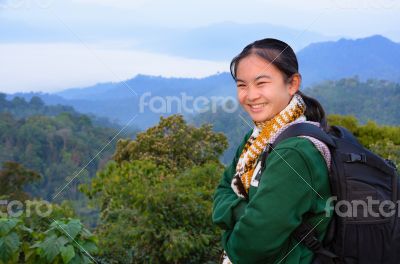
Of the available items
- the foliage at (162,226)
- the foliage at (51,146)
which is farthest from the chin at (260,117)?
the foliage at (51,146)

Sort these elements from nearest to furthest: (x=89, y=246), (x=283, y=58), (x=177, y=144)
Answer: (x=283, y=58) < (x=89, y=246) < (x=177, y=144)

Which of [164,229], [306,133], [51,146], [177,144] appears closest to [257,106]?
[306,133]

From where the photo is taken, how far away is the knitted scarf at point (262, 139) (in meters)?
1.74

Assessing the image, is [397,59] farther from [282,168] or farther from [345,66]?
[282,168]

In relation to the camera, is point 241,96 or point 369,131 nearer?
point 241,96

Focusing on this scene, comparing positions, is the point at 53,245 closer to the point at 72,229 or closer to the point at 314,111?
the point at 72,229

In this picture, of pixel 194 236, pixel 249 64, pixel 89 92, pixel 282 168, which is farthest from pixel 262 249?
pixel 89 92

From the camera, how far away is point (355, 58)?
160 m

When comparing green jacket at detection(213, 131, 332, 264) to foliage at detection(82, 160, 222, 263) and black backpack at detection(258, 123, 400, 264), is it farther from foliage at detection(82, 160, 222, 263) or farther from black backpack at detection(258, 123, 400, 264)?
foliage at detection(82, 160, 222, 263)

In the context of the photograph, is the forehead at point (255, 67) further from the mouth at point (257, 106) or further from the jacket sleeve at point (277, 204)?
the jacket sleeve at point (277, 204)

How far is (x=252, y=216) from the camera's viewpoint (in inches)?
58.4

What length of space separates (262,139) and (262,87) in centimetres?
18

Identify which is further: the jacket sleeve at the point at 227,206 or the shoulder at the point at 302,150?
the jacket sleeve at the point at 227,206

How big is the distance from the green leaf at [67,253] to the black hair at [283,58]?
121cm
